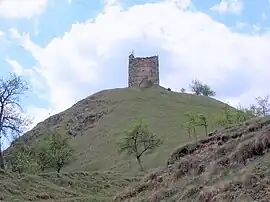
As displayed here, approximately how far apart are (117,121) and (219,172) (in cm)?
11943

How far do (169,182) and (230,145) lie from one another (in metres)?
3.35

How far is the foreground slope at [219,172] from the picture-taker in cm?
1634

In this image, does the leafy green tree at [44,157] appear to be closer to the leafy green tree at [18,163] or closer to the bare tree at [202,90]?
the leafy green tree at [18,163]

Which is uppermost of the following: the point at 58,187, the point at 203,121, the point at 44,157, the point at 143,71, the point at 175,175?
the point at 143,71

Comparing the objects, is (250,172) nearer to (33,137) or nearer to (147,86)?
(33,137)

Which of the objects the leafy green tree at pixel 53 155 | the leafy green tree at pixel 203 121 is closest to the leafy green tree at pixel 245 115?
the leafy green tree at pixel 203 121

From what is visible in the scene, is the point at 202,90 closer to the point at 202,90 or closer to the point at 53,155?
the point at 202,90

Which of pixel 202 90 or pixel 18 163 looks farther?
pixel 202 90

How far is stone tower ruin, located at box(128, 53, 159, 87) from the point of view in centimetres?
18688

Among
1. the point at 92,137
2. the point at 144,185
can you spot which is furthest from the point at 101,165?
the point at 144,185

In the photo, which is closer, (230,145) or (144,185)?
(230,145)

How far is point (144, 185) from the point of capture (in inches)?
1016

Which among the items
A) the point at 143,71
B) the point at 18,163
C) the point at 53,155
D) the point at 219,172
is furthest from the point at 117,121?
the point at 219,172

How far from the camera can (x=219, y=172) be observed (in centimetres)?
2014
